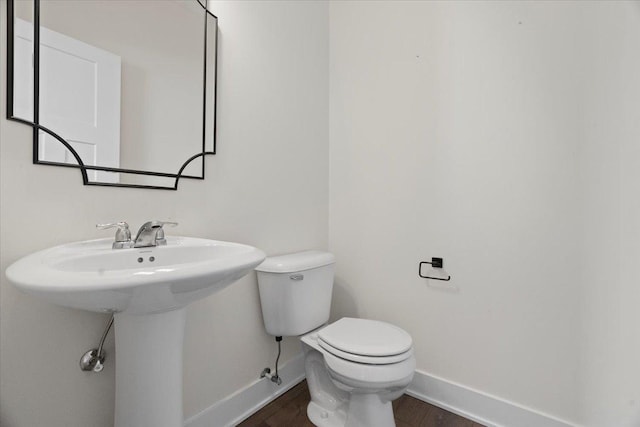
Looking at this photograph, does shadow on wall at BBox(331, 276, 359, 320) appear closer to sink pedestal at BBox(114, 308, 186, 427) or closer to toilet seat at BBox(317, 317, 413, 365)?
toilet seat at BBox(317, 317, 413, 365)

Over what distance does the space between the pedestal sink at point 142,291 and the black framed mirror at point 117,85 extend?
11.0 inches

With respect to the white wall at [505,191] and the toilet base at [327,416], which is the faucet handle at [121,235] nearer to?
the toilet base at [327,416]

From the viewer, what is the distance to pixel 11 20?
0.75 meters

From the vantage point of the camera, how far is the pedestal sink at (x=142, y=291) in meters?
0.55

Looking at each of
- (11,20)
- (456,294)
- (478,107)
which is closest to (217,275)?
(11,20)

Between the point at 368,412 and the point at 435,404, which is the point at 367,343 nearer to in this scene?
the point at 368,412

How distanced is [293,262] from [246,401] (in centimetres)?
68

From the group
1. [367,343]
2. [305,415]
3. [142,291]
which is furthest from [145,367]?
[305,415]

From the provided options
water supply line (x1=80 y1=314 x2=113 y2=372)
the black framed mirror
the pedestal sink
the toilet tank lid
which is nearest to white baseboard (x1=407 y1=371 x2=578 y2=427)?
the toilet tank lid

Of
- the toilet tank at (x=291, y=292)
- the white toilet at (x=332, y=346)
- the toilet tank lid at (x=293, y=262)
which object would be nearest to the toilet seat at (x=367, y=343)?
the white toilet at (x=332, y=346)

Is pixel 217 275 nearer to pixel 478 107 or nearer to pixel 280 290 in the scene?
pixel 280 290

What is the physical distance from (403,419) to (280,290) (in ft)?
2.74

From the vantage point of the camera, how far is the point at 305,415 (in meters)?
1.36

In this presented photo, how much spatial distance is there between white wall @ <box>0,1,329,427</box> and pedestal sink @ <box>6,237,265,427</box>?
15 centimetres
